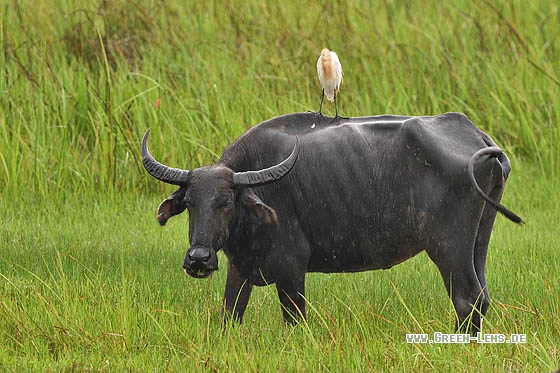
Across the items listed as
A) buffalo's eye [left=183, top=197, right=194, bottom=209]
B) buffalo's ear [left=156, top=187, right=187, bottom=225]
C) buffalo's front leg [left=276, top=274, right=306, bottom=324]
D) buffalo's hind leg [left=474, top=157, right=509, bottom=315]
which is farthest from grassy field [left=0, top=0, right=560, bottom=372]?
buffalo's eye [left=183, top=197, right=194, bottom=209]

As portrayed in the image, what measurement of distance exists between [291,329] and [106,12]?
652 centimetres

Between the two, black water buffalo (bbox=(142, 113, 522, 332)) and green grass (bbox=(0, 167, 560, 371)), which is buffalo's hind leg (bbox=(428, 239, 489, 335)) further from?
green grass (bbox=(0, 167, 560, 371))

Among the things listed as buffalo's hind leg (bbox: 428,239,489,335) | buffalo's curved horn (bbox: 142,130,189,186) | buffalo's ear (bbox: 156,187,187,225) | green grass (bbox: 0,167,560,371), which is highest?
buffalo's curved horn (bbox: 142,130,189,186)

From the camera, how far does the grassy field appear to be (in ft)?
17.0

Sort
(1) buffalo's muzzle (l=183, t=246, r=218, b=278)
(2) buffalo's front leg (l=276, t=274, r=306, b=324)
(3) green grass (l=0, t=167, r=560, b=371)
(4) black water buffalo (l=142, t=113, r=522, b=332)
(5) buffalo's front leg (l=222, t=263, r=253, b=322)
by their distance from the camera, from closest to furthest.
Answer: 1. (3) green grass (l=0, t=167, r=560, b=371)
2. (1) buffalo's muzzle (l=183, t=246, r=218, b=278)
3. (4) black water buffalo (l=142, t=113, r=522, b=332)
4. (2) buffalo's front leg (l=276, t=274, r=306, b=324)
5. (5) buffalo's front leg (l=222, t=263, r=253, b=322)

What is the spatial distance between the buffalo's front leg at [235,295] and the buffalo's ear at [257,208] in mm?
443

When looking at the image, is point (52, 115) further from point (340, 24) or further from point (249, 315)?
point (249, 315)

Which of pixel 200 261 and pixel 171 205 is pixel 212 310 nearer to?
pixel 171 205

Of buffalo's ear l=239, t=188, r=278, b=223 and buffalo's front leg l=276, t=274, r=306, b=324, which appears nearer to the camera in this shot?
buffalo's ear l=239, t=188, r=278, b=223

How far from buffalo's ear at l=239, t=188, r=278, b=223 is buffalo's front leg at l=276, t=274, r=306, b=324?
37cm

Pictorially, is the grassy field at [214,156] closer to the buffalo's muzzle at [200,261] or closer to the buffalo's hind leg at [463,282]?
the buffalo's hind leg at [463,282]

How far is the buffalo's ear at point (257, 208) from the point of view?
537cm

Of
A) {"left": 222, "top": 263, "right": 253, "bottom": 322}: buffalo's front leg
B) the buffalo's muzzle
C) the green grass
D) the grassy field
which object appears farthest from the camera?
{"left": 222, "top": 263, "right": 253, "bottom": 322}: buffalo's front leg

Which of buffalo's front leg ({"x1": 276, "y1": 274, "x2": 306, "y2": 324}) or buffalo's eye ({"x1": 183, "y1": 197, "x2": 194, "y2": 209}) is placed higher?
buffalo's eye ({"x1": 183, "y1": 197, "x2": 194, "y2": 209})
